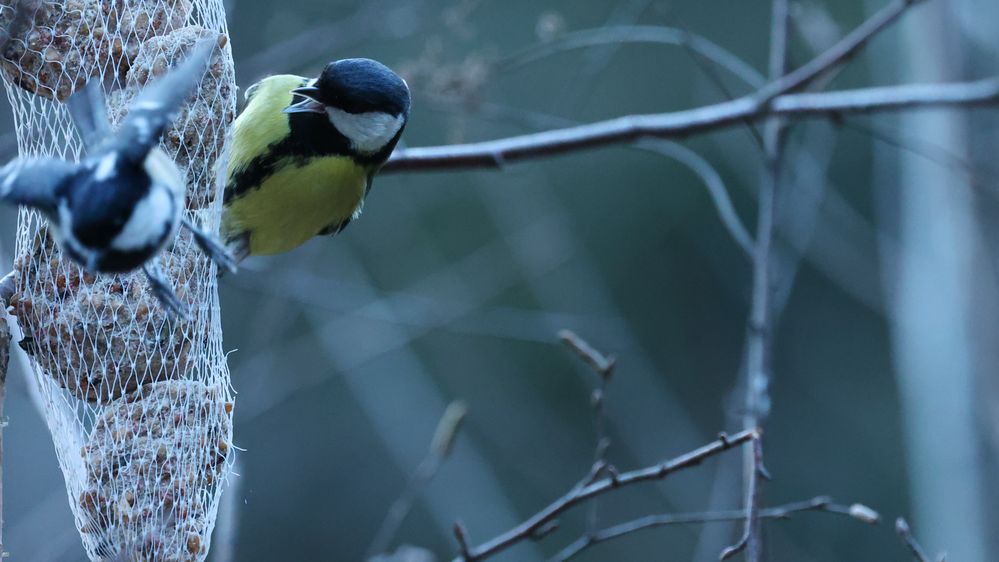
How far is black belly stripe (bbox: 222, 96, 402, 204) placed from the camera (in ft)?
6.13

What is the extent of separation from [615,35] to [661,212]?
3.93m

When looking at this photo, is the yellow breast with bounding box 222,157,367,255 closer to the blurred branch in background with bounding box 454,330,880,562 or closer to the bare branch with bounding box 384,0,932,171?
the bare branch with bounding box 384,0,932,171

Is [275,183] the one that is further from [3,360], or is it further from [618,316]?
[618,316]

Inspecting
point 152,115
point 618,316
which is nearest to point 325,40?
point 618,316

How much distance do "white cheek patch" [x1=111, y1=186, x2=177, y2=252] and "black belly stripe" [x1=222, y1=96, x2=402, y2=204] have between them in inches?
24.8

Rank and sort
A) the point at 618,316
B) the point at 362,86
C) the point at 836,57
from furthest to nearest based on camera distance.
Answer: the point at 618,316
the point at 836,57
the point at 362,86

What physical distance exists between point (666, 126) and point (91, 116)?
136 cm

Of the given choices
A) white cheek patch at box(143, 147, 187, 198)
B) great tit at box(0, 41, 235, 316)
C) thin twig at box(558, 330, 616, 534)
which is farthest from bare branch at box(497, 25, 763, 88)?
great tit at box(0, 41, 235, 316)

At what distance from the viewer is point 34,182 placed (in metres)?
1.18

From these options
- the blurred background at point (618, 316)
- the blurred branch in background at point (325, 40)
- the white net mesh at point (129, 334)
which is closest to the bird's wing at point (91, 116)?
the white net mesh at point (129, 334)

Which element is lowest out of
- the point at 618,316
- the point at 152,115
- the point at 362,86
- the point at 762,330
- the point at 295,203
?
the point at 618,316

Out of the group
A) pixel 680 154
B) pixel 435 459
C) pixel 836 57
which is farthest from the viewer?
pixel 680 154

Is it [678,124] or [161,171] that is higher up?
[161,171]

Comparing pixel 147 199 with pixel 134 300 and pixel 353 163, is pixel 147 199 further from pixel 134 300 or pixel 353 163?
pixel 353 163
